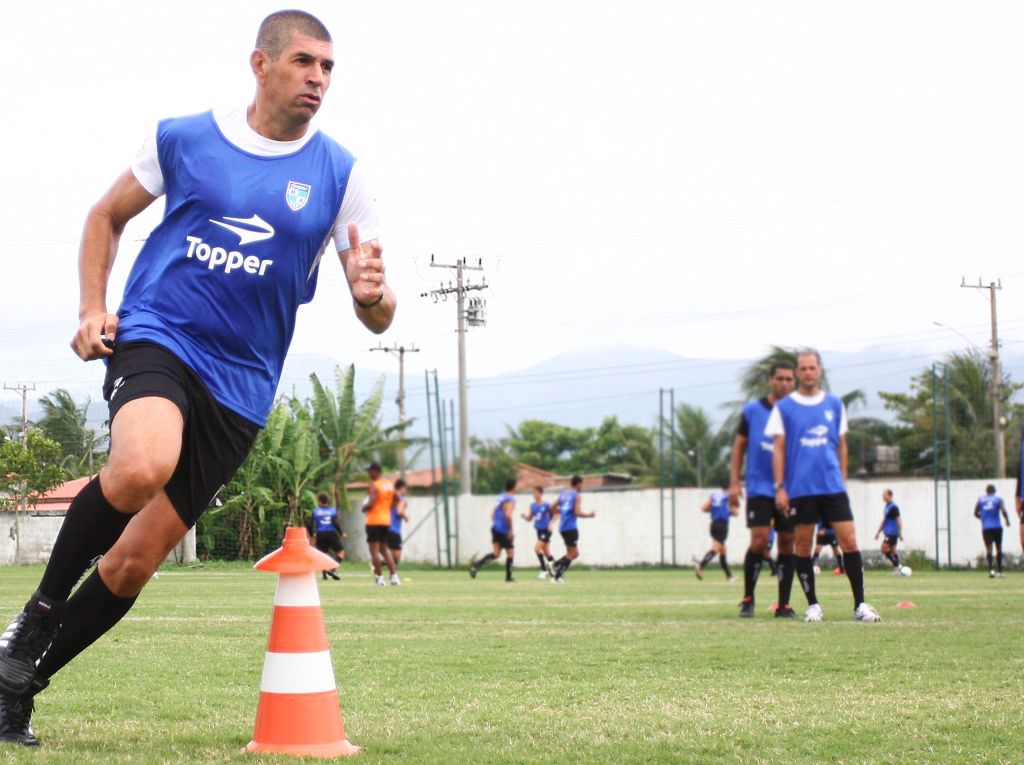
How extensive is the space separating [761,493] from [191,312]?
30.8 ft

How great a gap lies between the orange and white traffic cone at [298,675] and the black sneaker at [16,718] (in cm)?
65

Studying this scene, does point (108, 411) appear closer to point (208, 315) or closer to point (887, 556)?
point (208, 315)

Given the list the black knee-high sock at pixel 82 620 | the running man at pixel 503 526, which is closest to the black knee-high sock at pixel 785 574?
the black knee-high sock at pixel 82 620

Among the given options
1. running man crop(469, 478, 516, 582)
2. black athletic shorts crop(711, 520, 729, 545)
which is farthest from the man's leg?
black athletic shorts crop(711, 520, 729, 545)

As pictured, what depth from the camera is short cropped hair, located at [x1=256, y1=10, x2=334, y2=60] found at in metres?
4.38

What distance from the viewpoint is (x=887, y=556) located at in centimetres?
3062

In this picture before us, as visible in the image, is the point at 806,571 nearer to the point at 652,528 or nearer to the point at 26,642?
the point at 26,642

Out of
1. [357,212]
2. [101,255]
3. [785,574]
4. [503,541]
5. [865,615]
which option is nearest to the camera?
[101,255]

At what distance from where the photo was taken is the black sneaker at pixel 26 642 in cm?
407

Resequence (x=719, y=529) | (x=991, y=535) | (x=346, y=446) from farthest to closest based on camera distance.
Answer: (x=346, y=446) < (x=719, y=529) < (x=991, y=535)

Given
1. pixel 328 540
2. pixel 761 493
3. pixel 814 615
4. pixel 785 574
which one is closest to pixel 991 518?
pixel 328 540

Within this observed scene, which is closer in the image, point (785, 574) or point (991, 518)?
point (785, 574)

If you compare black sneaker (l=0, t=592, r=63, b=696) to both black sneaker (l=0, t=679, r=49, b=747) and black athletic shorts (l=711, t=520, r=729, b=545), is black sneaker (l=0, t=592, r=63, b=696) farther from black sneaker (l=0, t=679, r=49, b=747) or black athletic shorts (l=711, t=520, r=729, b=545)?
black athletic shorts (l=711, t=520, r=729, b=545)

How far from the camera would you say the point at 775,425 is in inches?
466
